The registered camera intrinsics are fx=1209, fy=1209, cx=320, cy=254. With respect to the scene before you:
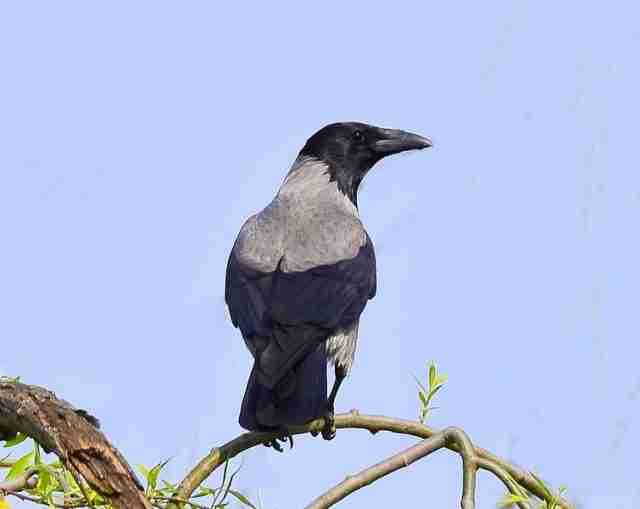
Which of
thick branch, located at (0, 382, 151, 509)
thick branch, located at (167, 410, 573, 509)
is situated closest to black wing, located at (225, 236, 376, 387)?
thick branch, located at (167, 410, 573, 509)

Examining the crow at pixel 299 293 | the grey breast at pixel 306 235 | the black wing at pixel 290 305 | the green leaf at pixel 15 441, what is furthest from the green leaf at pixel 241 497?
the grey breast at pixel 306 235

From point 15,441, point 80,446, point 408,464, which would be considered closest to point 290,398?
point 408,464

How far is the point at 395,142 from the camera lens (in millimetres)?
6320

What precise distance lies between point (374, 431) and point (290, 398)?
107 cm

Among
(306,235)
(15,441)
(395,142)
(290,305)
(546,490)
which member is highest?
(395,142)

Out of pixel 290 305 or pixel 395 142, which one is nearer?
pixel 290 305

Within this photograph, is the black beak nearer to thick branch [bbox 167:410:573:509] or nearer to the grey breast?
the grey breast

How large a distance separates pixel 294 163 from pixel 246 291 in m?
1.75

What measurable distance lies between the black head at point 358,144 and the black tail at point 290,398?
1.95 metres

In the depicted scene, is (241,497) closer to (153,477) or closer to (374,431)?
(153,477)

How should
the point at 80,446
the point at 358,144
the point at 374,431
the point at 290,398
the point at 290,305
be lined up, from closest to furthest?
the point at 80,446 < the point at 374,431 < the point at 290,398 < the point at 290,305 < the point at 358,144

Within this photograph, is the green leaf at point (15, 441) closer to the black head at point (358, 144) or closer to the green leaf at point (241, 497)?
the green leaf at point (241, 497)

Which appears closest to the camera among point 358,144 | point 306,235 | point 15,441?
point 15,441

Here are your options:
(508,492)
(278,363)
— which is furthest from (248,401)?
(508,492)
